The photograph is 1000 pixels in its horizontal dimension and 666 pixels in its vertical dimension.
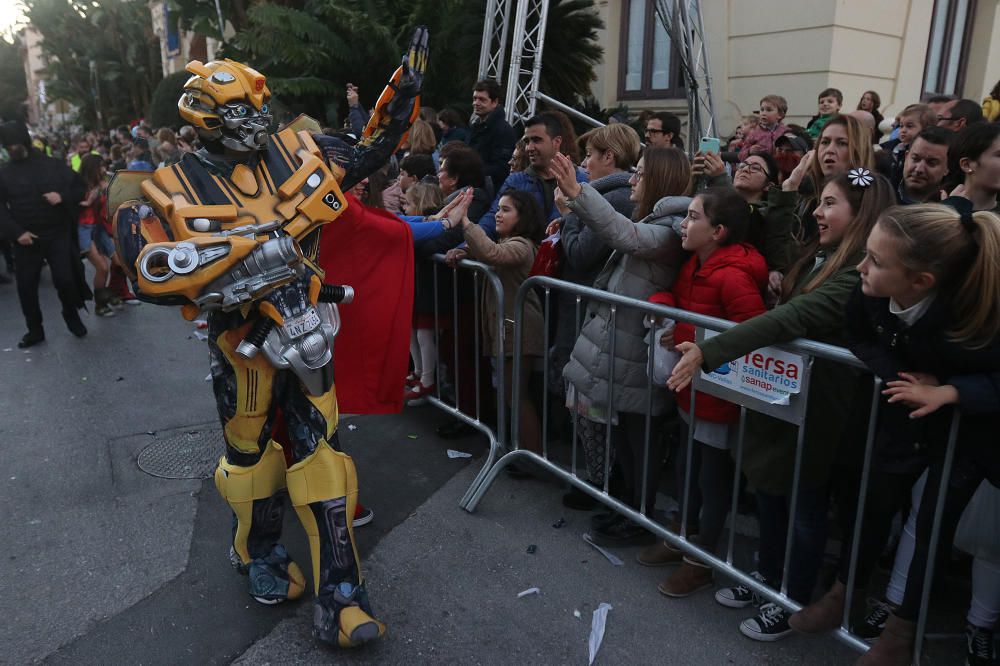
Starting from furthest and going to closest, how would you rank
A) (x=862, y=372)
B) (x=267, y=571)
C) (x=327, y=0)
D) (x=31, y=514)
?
(x=327, y=0)
(x=31, y=514)
(x=267, y=571)
(x=862, y=372)

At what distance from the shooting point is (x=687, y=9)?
877 cm

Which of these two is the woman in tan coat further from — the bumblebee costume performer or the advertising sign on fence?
the advertising sign on fence

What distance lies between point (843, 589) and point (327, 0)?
12.1m

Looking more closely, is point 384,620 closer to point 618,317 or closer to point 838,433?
point 618,317

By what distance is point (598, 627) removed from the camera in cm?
291

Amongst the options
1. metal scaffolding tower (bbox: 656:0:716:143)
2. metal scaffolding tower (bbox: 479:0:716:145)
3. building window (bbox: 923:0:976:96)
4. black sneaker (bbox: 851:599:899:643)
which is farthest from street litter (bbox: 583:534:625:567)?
building window (bbox: 923:0:976:96)

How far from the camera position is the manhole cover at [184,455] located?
4367 millimetres

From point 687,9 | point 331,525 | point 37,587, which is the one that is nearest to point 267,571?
point 331,525

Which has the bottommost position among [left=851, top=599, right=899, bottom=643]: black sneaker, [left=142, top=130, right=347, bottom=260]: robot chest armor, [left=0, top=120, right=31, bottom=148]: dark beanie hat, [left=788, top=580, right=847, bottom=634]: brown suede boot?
[left=851, top=599, right=899, bottom=643]: black sneaker

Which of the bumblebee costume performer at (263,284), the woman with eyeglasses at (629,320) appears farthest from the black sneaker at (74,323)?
the woman with eyeglasses at (629,320)

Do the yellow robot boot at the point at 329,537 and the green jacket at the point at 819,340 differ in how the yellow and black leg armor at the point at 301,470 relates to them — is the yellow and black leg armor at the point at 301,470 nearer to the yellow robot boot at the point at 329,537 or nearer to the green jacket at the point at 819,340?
the yellow robot boot at the point at 329,537

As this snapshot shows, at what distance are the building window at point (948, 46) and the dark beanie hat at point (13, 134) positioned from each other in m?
10.3

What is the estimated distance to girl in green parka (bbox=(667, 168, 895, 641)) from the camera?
2523mm

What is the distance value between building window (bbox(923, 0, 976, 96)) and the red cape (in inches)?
354
